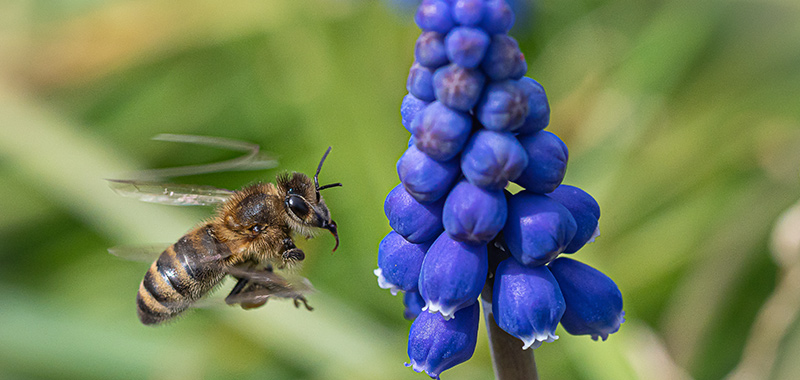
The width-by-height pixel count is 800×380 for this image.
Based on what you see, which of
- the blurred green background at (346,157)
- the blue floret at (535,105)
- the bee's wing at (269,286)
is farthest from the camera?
the blurred green background at (346,157)

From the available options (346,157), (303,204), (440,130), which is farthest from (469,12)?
(346,157)

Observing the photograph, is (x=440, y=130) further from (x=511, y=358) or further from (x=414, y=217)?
(x=511, y=358)

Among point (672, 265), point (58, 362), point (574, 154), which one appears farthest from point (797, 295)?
point (58, 362)

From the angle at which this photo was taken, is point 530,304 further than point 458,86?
Yes

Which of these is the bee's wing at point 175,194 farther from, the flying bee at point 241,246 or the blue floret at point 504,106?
the blue floret at point 504,106

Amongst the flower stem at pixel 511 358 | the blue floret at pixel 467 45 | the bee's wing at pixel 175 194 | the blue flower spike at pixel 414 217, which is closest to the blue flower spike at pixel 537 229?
the blue flower spike at pixel 414 217

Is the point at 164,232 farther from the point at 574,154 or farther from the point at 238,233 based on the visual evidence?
Answer: the point at 574,154

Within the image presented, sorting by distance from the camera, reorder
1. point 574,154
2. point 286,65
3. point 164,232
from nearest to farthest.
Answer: point 164,232 → point 574,154 → point 286,65
